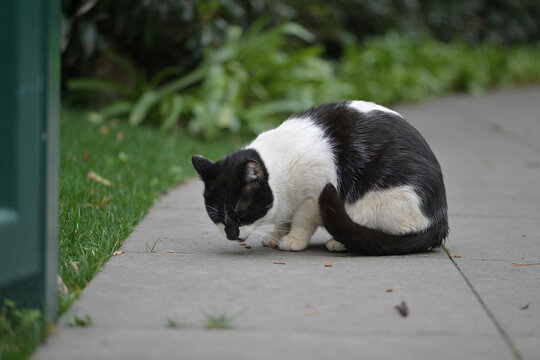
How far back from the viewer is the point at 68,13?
675 cm

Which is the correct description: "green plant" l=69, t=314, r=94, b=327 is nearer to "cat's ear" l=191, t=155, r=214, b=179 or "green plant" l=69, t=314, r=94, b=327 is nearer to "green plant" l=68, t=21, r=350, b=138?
"cat's ear" l=191, t=155, r=214, b=179

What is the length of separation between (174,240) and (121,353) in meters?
1.67

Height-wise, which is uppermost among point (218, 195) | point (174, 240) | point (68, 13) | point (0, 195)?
point (68, 13)

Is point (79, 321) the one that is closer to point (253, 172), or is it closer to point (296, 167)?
point (253, 172)

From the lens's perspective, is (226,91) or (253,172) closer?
(253,172)

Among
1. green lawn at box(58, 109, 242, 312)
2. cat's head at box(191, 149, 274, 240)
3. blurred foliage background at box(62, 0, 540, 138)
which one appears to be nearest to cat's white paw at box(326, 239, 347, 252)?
cat's head at box(191, 149, 274, 240)

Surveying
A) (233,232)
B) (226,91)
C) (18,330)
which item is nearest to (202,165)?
(233,232)

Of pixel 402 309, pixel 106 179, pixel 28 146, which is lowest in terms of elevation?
pixel 106 179

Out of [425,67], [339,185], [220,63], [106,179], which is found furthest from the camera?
[425,67]

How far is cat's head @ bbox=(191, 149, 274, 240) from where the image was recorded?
11.9 ft

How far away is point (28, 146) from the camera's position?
A: 8.20 feet

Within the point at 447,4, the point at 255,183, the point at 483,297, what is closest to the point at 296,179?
the point at 255,183

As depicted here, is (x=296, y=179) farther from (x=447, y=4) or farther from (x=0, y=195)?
(x=447, y=4)

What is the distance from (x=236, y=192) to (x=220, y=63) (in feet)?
16.3
